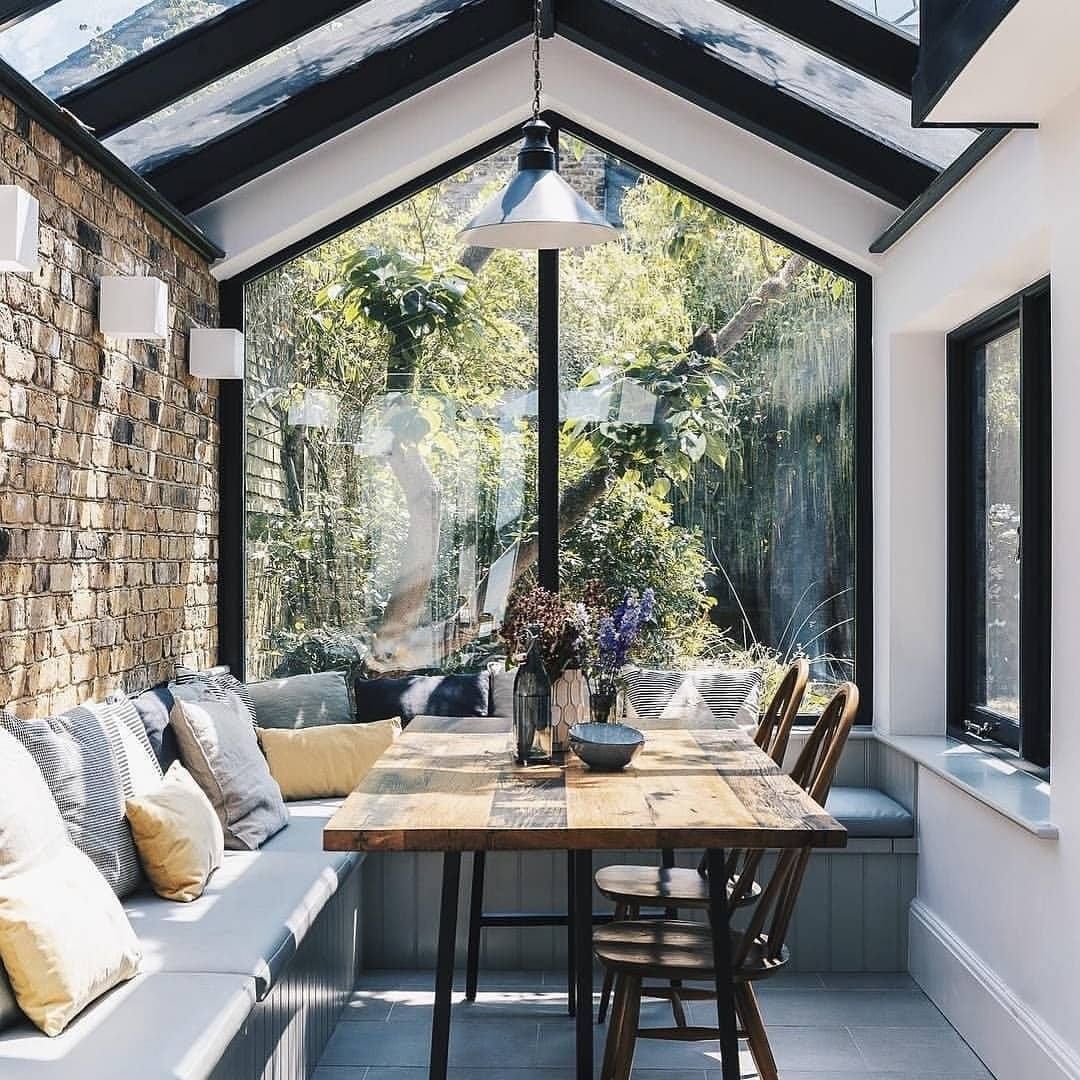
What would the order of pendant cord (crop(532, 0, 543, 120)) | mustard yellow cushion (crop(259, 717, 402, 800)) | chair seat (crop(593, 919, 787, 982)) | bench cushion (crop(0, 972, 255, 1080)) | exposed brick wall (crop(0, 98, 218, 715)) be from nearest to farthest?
bench cushion (crop(0, 972, 255, 1080))
chair seat (crop(593, 919, 787, 982))
exposed brick wall (crop(0, 98, 218, 715))
pendant cord (crop(532, 0, 543, 120))
mustard yellow cushion (crop(259, 717, 402, 800))

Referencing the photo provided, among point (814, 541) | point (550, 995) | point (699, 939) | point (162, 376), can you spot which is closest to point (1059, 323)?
point (699, 939)

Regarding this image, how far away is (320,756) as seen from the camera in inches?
192

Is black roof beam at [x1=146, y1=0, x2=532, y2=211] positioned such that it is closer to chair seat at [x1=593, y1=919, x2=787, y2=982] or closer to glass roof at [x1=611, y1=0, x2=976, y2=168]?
glass roof at [x1=611, y1=0, x2=976, y2=168]

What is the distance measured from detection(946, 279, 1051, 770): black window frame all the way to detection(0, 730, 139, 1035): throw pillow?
2.70 metres

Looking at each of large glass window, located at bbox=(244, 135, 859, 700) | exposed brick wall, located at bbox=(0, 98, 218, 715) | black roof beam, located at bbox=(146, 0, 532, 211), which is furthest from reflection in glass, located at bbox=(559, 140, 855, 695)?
exposed brick wall, located at bbox=(0, 98, 218, 715)

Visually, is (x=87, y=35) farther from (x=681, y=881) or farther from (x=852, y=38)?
(x=681, y=881)

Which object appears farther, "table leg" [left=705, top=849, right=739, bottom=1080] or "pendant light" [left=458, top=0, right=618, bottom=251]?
"pendant light" [left=458, top=0, right=618, bottom=251]

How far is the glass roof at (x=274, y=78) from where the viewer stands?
14.6ft

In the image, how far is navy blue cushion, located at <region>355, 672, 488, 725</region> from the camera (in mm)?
Answer: 5227

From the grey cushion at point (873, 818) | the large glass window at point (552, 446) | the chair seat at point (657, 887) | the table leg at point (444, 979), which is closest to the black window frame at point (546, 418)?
the large glass window at point (552, 446)

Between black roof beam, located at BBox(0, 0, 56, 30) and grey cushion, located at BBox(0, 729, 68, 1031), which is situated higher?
black roof beam, located at BBox(0, 0, 56, 30)

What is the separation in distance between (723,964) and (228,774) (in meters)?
1.80

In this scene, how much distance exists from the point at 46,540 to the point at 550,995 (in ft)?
7.13

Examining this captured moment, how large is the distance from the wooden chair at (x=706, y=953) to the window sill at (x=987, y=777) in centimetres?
55
